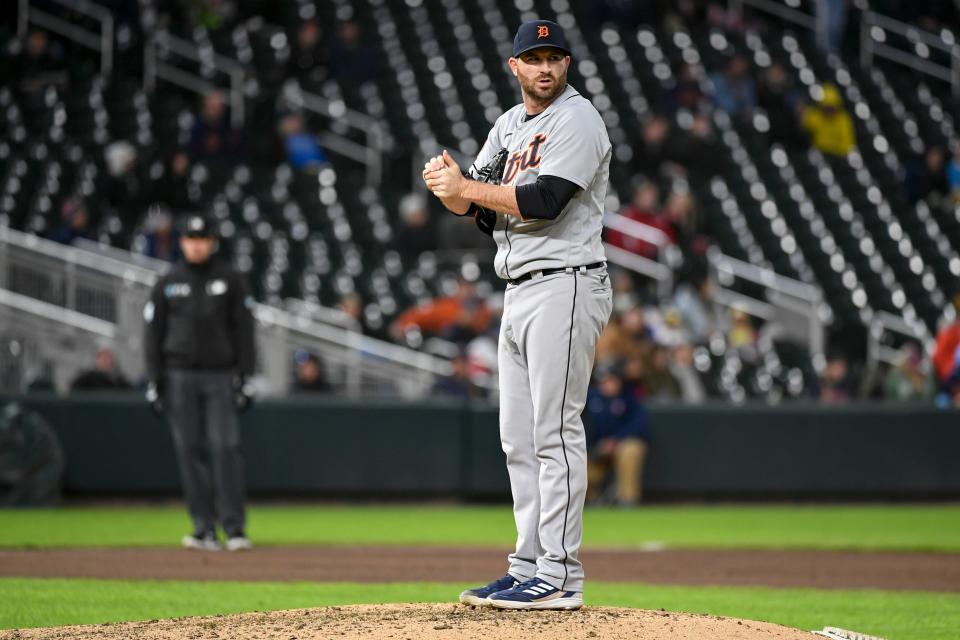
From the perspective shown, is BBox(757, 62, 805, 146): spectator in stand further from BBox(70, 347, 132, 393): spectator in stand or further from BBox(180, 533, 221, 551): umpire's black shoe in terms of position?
BBox(180, 533, 221, 551): umpire's black shoe

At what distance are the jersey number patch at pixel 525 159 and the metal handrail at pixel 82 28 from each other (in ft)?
50.3

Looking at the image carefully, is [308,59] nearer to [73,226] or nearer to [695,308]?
[73,226]

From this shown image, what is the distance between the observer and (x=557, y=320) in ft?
17.8

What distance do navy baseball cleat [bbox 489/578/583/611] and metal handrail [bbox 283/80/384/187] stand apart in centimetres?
1490

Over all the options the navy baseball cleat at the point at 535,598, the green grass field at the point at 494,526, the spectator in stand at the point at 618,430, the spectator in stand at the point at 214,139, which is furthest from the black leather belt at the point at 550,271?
the spectator in stand at the point at 214,139

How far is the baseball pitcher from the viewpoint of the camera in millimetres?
5426

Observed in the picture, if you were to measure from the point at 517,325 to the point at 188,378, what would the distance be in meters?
5.14

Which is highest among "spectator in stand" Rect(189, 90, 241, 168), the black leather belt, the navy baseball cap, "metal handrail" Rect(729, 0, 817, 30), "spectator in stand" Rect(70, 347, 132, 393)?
"metal handrail" Rect(729, 0, 817, 30)

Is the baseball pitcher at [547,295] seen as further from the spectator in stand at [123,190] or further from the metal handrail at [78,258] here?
the spectator in stand at [123,190]

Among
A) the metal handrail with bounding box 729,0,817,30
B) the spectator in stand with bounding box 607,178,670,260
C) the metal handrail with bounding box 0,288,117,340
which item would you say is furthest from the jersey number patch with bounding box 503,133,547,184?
the metal handrail with bounding box 729,0,817,30

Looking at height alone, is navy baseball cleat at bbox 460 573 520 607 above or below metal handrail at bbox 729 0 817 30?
below

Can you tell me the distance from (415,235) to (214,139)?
298 cm

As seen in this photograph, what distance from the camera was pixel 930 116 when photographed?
23984 millimetres

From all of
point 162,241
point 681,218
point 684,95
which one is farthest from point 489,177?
point 684,95
